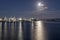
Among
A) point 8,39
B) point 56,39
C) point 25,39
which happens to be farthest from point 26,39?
point 56,39

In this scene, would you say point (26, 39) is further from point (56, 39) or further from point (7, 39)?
point (56, 39)

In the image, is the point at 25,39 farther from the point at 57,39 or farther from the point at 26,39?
the point at 57,39

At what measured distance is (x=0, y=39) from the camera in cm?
3984

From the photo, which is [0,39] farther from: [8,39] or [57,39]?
[57,39]

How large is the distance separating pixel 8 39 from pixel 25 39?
4748mm

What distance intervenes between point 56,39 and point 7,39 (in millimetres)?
14052

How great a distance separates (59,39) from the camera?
138 feet

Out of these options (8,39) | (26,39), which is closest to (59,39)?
(26,39)

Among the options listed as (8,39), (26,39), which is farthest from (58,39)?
(8,39)

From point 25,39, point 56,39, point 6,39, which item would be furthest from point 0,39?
point 56,39

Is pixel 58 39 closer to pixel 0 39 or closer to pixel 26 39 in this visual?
pixel 26 39

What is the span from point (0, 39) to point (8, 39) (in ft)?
7.29

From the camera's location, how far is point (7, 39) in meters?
40.6

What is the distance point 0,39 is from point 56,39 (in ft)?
52.3
